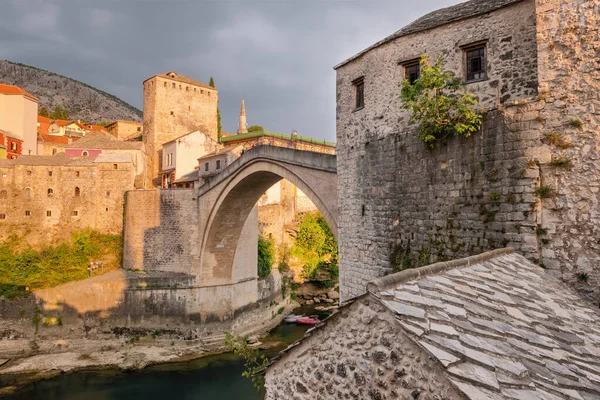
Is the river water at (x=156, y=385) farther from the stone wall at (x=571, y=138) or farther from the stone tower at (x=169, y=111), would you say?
the stone tower at (x=169, y=111)

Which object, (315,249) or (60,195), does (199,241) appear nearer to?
(60,195)

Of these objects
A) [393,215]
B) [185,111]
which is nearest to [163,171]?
[185,111]

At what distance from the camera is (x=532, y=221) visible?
4855mm

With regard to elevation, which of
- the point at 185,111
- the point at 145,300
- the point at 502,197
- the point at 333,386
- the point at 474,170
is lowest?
the point at 145,300

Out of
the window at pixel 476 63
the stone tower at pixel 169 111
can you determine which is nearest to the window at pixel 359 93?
the window at pixel 476 63

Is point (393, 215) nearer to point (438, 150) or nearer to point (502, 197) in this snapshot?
point (438, 150)

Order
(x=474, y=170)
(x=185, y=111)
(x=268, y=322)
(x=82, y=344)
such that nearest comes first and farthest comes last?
(x=474, y=170)
(x=82, y=344)
(x=268, y=322)
(x=185, y=111)

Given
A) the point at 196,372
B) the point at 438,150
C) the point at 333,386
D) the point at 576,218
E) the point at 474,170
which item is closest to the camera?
the point at 333,386

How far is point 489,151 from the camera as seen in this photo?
5.43 meters

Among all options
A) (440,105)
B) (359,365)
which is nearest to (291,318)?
(440,105)

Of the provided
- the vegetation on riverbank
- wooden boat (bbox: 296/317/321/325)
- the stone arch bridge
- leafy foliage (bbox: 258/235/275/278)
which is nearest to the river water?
the stone arch bridge

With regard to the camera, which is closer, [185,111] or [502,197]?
[502,197]

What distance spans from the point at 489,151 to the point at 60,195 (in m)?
19.7

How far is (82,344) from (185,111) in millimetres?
21529
